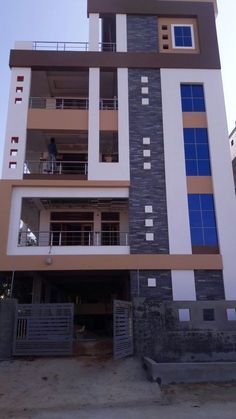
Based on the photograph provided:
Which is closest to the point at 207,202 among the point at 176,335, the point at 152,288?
the point at 152,288

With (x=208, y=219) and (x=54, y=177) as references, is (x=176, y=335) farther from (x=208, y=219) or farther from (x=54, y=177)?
(x=54, y=177)

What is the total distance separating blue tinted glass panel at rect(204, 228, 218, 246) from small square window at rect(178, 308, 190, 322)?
379 cm

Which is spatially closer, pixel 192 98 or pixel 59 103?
→ pixel 192 98

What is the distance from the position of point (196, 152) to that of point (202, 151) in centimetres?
29

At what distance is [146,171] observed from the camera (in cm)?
1695

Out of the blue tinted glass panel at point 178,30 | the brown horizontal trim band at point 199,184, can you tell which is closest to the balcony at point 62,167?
the brown horizontal trim band at point 199,184

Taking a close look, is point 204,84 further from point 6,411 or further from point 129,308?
point 6,411

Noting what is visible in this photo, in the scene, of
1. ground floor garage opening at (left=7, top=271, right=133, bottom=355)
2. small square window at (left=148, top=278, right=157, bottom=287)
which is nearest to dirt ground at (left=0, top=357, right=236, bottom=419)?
small square window at (left=148, top=278, right=157, bottom=287)

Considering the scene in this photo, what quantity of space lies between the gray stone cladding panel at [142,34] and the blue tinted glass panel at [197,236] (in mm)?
9184

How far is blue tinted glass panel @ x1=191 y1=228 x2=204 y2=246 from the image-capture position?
16234mm

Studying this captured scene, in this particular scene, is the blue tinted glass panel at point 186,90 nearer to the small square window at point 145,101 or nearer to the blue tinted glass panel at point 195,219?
the small square window at point 145,101

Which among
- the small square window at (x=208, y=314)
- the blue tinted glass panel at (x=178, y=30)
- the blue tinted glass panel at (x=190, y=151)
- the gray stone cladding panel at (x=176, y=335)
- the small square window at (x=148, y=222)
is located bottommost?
the gray stone cladding panel at (x=176, y=335)

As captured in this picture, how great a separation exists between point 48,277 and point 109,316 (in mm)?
4688

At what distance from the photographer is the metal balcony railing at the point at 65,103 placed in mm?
19309
